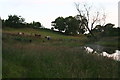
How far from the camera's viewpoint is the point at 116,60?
34.3 ft

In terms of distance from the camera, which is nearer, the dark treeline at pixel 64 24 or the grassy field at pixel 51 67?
the grassy field at pixel 51 67

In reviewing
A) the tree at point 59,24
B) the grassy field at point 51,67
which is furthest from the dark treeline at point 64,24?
the grassy field at point 51,67

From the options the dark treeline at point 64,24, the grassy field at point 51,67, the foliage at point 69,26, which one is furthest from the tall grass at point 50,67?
the foliage at point 69,26

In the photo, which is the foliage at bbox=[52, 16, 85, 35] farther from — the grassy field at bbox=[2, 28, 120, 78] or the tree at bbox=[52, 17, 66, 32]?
the grassy field at bbox=[2, 28, 120, 78]

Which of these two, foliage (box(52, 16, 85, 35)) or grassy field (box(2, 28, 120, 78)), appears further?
foliage (box(52, 16, 85, 35))

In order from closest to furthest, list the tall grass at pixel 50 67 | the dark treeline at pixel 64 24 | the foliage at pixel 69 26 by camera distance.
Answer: the tall grass at pixel 50 67 → the dark treeline at pixel 64 24 → the foliage at pixel 69 26

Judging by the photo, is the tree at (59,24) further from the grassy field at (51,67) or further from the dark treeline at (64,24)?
Result: the grassy field at (51,67)

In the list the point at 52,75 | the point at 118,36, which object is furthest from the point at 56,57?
the point at 118,36

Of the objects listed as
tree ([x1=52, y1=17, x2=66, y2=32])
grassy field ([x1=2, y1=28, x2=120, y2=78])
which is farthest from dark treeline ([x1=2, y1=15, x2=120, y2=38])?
grassy field ([x1=2, y1=28, x2=120, y2=78])

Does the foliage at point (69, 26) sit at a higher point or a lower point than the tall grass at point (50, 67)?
higher

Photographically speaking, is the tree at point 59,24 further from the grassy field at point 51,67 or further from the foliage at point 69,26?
the grassy field at point 51,67

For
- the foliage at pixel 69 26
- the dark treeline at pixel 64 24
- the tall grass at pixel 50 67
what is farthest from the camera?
the foliage at pixel 69 26

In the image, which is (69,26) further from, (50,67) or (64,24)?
(50,67)

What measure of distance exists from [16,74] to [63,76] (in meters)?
1.45
